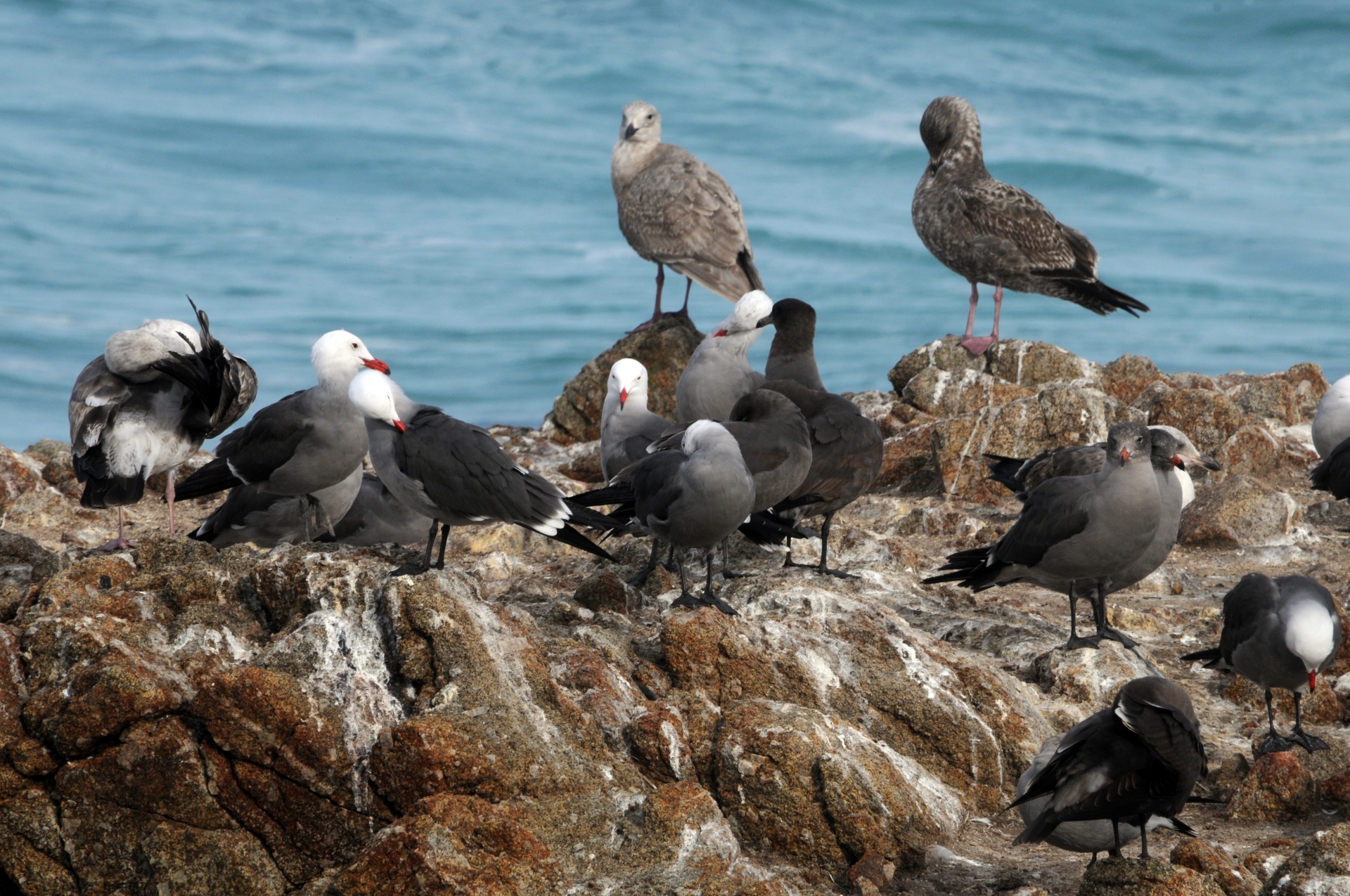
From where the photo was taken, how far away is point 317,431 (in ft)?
22.0

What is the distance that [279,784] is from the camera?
4.72m

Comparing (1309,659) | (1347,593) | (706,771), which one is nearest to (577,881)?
(706,771)

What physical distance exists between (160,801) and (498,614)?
132 cm

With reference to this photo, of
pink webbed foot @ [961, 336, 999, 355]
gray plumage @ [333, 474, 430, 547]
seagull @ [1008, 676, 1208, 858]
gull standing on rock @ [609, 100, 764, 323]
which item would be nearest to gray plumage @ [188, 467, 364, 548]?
gray plumage @ [333, 474, 430, 547]

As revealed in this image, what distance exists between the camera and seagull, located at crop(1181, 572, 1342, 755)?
18.7 feet

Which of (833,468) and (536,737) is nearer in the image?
(536,737)

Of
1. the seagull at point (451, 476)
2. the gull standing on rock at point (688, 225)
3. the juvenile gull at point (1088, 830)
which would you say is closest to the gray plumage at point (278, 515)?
the seagull at point (451, 476)

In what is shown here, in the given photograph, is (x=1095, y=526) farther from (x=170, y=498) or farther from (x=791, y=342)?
(x=170, y=498)

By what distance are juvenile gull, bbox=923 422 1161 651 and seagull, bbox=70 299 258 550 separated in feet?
13.5

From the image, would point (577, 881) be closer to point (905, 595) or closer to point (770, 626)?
point (770, 626)

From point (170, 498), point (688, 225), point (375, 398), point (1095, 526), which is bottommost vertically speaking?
point (170, 498)

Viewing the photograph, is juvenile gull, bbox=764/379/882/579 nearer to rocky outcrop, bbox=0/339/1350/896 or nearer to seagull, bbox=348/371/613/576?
rocky outcrop, bbox=0/339/1350/896

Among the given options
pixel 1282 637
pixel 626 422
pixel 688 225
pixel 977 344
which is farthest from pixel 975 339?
pixel 1282 637

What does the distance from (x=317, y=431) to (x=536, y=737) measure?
2.51 meters
